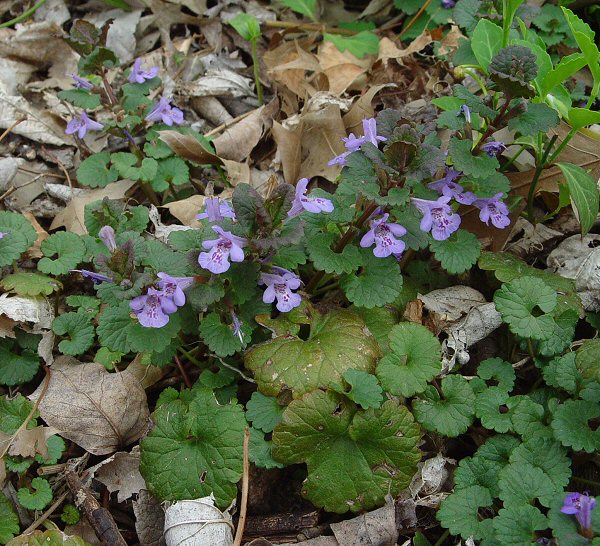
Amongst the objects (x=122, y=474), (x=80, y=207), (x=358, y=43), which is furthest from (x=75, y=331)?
(x=358, y=43)

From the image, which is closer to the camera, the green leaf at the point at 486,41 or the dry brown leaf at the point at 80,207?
the green leaf at the point at 486,41

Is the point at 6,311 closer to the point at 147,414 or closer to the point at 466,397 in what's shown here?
the point at 147,414

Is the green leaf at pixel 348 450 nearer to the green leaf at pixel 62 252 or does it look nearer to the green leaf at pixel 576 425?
the green leaf at pixel 576 425

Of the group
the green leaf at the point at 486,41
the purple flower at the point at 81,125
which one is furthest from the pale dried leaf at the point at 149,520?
the green leaf at the point at 486,41

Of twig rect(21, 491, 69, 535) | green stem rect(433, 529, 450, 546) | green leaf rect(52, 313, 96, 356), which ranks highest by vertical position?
green leaf rect(52, 313, 96, 356)

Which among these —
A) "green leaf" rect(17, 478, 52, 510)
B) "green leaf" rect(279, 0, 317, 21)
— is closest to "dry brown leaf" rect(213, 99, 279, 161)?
"green leaf" rect(279, 0, 317, 21)

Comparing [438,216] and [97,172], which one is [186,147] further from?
[438,216]

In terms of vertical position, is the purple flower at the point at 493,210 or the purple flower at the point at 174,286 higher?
the purple flower at the point at 493,210

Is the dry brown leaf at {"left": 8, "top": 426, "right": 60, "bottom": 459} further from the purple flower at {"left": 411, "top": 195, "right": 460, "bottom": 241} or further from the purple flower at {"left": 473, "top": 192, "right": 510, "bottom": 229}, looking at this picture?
the purple flower at {"left": 473, "top": 192, "right": 510, "bottom": 229}
